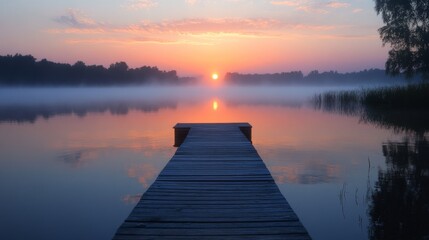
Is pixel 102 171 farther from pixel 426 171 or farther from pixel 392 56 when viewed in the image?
pixel 392 56

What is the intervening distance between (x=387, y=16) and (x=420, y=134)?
16172 millimetres

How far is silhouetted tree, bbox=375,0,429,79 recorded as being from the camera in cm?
2688

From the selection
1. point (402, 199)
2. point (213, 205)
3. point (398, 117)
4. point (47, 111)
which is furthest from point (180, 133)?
point (47, 111)

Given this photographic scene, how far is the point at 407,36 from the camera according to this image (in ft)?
89.2

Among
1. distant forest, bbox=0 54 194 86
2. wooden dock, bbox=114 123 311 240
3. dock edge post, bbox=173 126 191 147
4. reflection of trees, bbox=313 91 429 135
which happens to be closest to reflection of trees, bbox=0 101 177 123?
dock edge post, bbox=173 126 191 147

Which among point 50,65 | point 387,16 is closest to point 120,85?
point 50,65

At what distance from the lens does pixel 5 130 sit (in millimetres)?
18031

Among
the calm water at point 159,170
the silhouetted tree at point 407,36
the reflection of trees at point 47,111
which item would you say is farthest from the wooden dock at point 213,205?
the silhouetted tree at point 407,36

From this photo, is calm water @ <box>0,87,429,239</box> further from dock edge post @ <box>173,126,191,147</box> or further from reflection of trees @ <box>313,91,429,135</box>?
reflection of trees @ <box>313,91,429,135</box>

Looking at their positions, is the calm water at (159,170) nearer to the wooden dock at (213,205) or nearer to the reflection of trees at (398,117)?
the reflection of trees at (398,117)

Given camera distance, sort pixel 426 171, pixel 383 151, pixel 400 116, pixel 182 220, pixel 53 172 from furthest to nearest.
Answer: pixel 400 116, pixel 383 151, pixel 53 172, pixel 426 171, pixel 182 220

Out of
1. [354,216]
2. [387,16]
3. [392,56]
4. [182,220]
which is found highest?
[387,16]

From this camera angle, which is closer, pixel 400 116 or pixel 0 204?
pixel 0 204

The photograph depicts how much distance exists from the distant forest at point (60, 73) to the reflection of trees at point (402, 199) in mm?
101212
